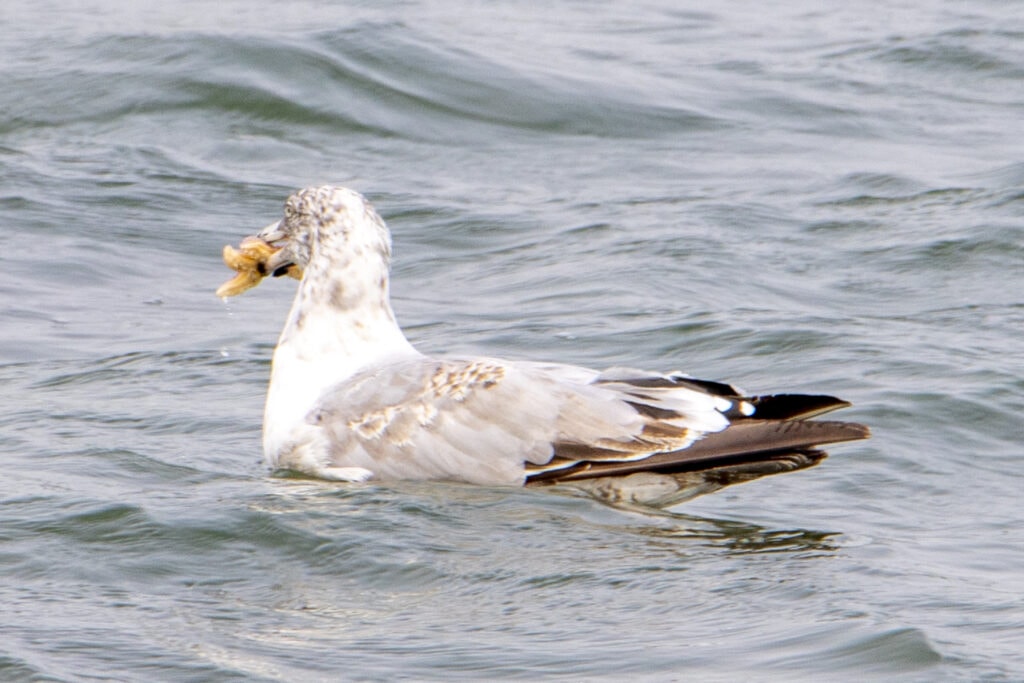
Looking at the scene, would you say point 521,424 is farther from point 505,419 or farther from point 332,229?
point 332,229

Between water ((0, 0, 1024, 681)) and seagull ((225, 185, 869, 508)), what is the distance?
0.38 feet

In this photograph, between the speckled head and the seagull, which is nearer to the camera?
the seagull

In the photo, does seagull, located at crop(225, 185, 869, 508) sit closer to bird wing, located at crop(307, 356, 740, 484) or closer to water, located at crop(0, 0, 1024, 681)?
bird wing, located at crop(307, 356, 740, 484)

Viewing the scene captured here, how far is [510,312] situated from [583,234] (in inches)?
67.0

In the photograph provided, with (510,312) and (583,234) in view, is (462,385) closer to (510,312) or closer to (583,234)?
(510,312)

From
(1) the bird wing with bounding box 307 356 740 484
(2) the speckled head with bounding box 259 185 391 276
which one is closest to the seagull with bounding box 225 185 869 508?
(1) the bird wing with bounding box 307 356 740 484

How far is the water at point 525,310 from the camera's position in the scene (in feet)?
17.6

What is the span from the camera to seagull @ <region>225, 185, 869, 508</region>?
628cm

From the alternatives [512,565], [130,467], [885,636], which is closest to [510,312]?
[130,467]

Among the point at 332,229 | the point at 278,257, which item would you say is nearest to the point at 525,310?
the point at 278,257

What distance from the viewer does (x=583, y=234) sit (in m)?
11.4

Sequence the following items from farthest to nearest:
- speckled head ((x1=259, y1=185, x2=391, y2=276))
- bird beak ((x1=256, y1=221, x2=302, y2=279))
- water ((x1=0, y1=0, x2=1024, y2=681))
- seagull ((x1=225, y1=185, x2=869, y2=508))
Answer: bird beak ((x1=256, y1=221, x2=302, y2=279)), speckled head ((x1=259, y1=185, x2=391, y2=276)), seagull ((x1=225, y1=185, x2=869, y2=508)), water ((x1=0, y1=0, x2=1024, y2=681))

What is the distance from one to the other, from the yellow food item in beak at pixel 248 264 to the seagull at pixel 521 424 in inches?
21.2

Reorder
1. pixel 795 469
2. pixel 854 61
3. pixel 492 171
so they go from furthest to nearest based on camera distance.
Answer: pixel 854 61 < pixel 492 171 < pixel 795 469
